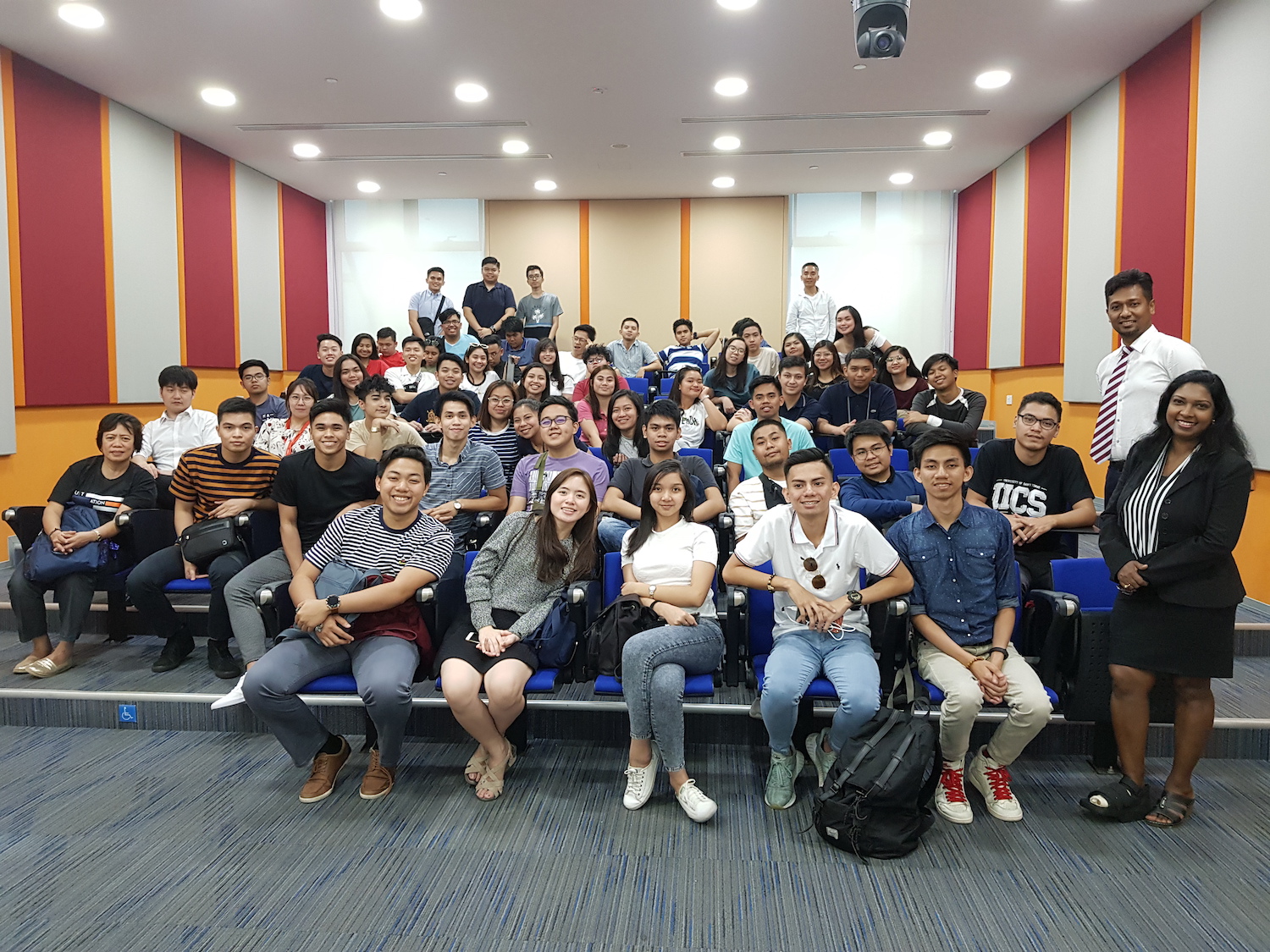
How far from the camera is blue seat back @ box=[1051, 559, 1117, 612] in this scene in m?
2.64

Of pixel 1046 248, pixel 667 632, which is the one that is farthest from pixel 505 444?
pixel 1046 248

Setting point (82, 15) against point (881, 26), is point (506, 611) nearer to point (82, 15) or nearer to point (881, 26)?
point (881, 26)

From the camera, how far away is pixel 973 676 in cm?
230

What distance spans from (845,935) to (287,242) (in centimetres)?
884

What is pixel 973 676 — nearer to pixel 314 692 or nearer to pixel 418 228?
pixel 314 692

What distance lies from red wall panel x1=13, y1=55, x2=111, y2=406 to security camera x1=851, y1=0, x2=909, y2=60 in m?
5.31

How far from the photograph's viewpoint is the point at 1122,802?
2.22 m

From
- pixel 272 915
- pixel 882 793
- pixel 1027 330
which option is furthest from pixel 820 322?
pixel 272 915

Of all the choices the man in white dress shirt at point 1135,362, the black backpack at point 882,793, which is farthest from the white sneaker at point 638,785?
the man in white dress shirt at point 1135,362

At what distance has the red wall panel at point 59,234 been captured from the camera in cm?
509

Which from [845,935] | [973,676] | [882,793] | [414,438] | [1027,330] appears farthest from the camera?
[1027,330]

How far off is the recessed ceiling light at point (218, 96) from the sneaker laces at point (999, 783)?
6.64 metres

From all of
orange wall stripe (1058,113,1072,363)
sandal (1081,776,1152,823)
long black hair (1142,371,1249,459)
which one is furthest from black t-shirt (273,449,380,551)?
orange wall stripe (1058,113,1072,363)

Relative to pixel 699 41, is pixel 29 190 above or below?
below
